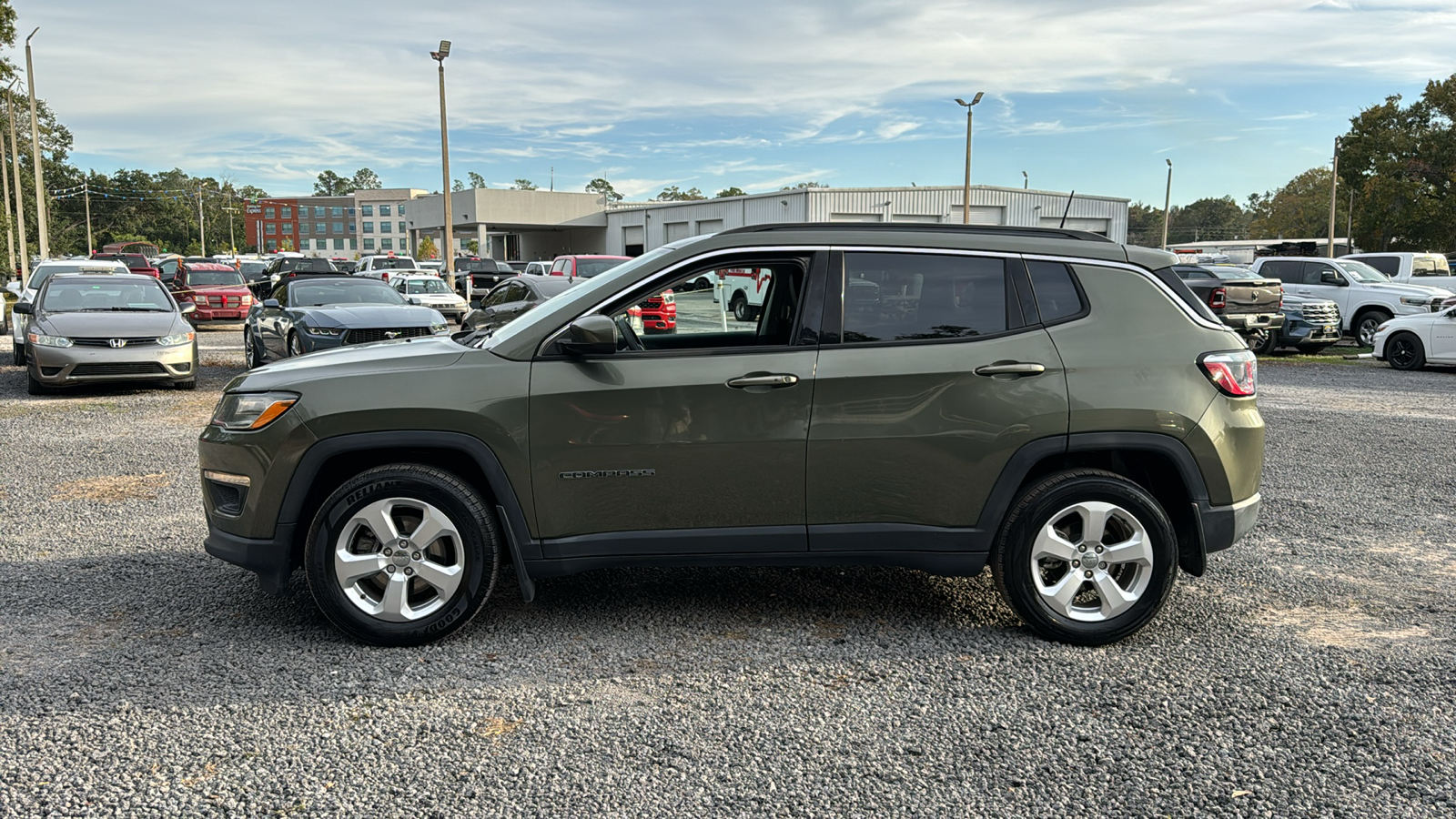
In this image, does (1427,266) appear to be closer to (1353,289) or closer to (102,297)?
(1353,289)

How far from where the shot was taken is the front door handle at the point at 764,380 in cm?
430

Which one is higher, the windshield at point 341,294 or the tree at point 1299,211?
the tree at point 1299,211

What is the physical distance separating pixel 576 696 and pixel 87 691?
1845 millimetres

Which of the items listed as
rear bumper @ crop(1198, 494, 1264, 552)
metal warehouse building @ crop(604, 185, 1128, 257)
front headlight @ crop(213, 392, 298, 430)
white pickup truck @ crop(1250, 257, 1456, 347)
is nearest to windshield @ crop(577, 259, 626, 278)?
white pickup truck @ crop(1250, 257, 1456, 347)

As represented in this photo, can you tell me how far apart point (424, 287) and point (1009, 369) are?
968 inches

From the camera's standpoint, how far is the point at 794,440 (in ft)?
14.2

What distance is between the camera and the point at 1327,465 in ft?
28.3

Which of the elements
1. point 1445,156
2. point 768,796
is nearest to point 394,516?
point 768,796

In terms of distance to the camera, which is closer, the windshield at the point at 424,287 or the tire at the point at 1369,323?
the tire at the point at 1369,323

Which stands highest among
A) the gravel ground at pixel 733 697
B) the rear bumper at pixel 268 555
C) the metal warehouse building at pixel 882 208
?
the metal warehouse building at pixel 882 208

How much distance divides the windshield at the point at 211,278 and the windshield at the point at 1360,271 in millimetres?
27214

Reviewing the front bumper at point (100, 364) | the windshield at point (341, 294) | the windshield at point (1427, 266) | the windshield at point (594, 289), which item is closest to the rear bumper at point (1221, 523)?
the windshield at point (594, 289)

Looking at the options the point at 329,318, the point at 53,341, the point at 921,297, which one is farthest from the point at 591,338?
the point at 53,341

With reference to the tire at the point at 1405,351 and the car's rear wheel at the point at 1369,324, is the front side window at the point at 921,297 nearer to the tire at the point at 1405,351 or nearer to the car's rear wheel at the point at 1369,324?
the tire at the point at 1405,351
